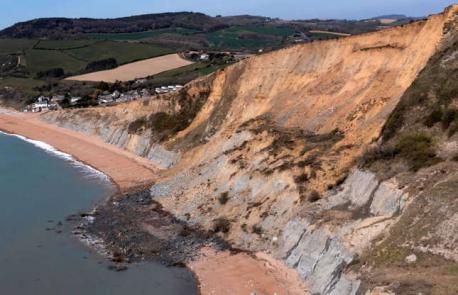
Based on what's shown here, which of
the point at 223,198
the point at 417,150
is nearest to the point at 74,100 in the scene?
the point at 223,198

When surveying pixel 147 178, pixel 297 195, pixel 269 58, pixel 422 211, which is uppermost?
pixel 269 58

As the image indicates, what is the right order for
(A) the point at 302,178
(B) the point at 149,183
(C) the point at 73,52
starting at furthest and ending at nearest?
(C) the point at 73,52 < (B) the point at 149,183 < (A) the point at 302,178

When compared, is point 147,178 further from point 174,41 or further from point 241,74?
point 174,41

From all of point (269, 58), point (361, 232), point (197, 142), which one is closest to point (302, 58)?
point (269, 58)

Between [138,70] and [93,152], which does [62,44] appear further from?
[93,152]

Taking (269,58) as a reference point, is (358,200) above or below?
below

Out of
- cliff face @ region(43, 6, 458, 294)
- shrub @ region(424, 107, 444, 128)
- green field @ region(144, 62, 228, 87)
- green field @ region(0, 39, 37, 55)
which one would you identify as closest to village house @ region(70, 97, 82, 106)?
green field @ region(144, 62, 228, 87)

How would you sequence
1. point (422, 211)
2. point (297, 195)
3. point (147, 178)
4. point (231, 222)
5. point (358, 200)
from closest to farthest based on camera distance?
1. point (422, 211)
2. point (358, 200)
3. point (297, 195)
4. point (231, 222)
5. point (147, 178)
